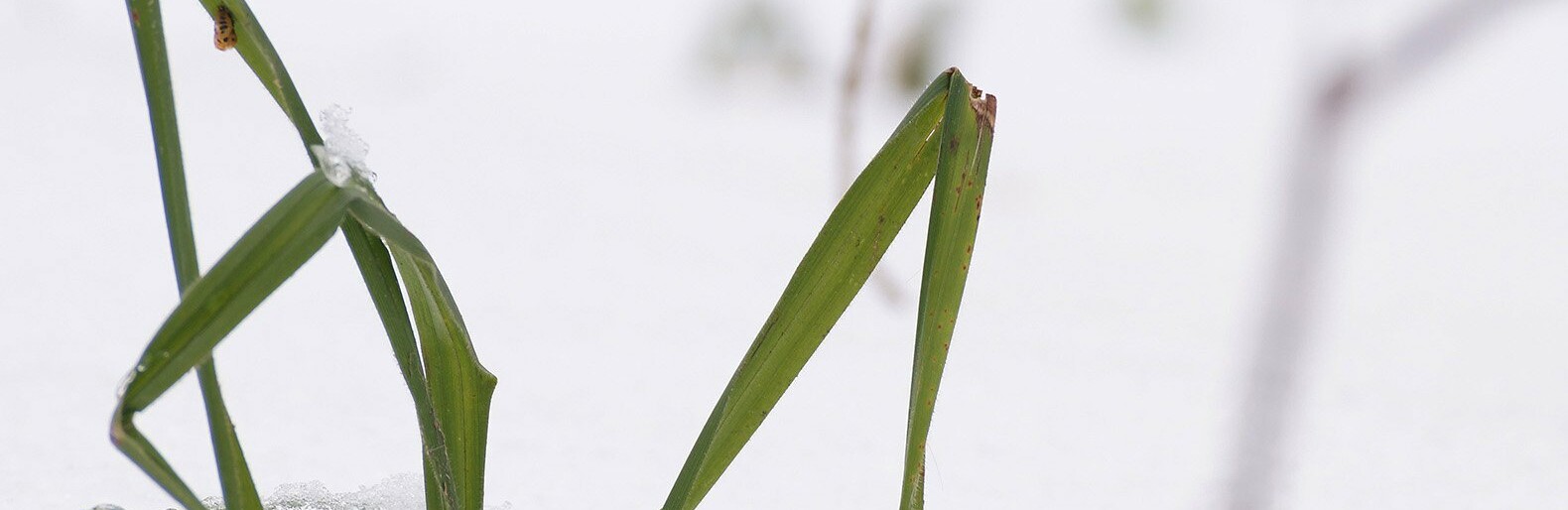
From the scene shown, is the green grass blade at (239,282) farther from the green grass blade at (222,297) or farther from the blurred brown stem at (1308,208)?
the blurred brown stem at (1308,208)

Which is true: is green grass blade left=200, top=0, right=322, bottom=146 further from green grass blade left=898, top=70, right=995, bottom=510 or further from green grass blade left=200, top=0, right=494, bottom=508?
green grass blade left=898, top=70, right=995, bottom=510

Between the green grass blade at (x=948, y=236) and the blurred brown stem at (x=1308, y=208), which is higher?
the green grass blade at (x=948, y=236)

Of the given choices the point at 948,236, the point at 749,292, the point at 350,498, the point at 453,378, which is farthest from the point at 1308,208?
the point at 749,292

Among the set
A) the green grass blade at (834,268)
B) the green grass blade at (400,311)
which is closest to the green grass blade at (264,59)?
the green grass blade at (400,311)

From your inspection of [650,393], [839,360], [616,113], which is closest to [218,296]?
[650,393]

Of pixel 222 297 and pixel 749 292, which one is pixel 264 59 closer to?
pixel 222 297

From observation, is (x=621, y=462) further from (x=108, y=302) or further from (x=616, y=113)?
(x=616, y=113)

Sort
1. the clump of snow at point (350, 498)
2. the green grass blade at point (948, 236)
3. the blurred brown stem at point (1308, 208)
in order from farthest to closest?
the clump of snow at point (350, 498), the green grass blade at point (948, 236), the blurred brown stem at point (1308, 208)
